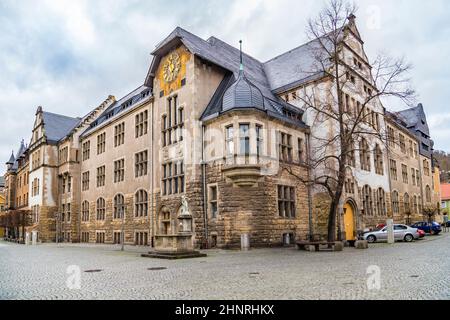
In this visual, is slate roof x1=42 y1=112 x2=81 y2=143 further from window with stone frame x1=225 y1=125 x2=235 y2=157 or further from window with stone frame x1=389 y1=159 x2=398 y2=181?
window with stone frame x1=389 y1=159 x2=398 y2=181

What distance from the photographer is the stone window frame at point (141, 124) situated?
104 feet

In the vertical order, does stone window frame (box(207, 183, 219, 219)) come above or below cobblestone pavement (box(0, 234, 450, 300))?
above

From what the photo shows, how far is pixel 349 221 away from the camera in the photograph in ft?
96.7

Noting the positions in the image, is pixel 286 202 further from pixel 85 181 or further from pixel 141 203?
pixel 85 181

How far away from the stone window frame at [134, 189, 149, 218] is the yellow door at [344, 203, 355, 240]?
14731 mm

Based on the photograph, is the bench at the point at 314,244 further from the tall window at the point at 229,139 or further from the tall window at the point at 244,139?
the tall window at the point at 229,139

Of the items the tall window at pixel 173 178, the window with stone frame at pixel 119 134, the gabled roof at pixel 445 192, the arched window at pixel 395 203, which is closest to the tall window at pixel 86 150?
the window with stone frame at pixel 119 134

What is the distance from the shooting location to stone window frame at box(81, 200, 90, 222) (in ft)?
130

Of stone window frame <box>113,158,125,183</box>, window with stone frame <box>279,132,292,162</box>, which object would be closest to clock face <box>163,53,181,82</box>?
window with stone frame <box>279,132,292,162</box>

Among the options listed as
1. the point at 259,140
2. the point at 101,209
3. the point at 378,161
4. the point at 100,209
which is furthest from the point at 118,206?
the point at 378,161

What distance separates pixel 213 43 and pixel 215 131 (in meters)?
10.4

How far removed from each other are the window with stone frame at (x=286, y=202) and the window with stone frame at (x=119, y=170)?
1499cm
